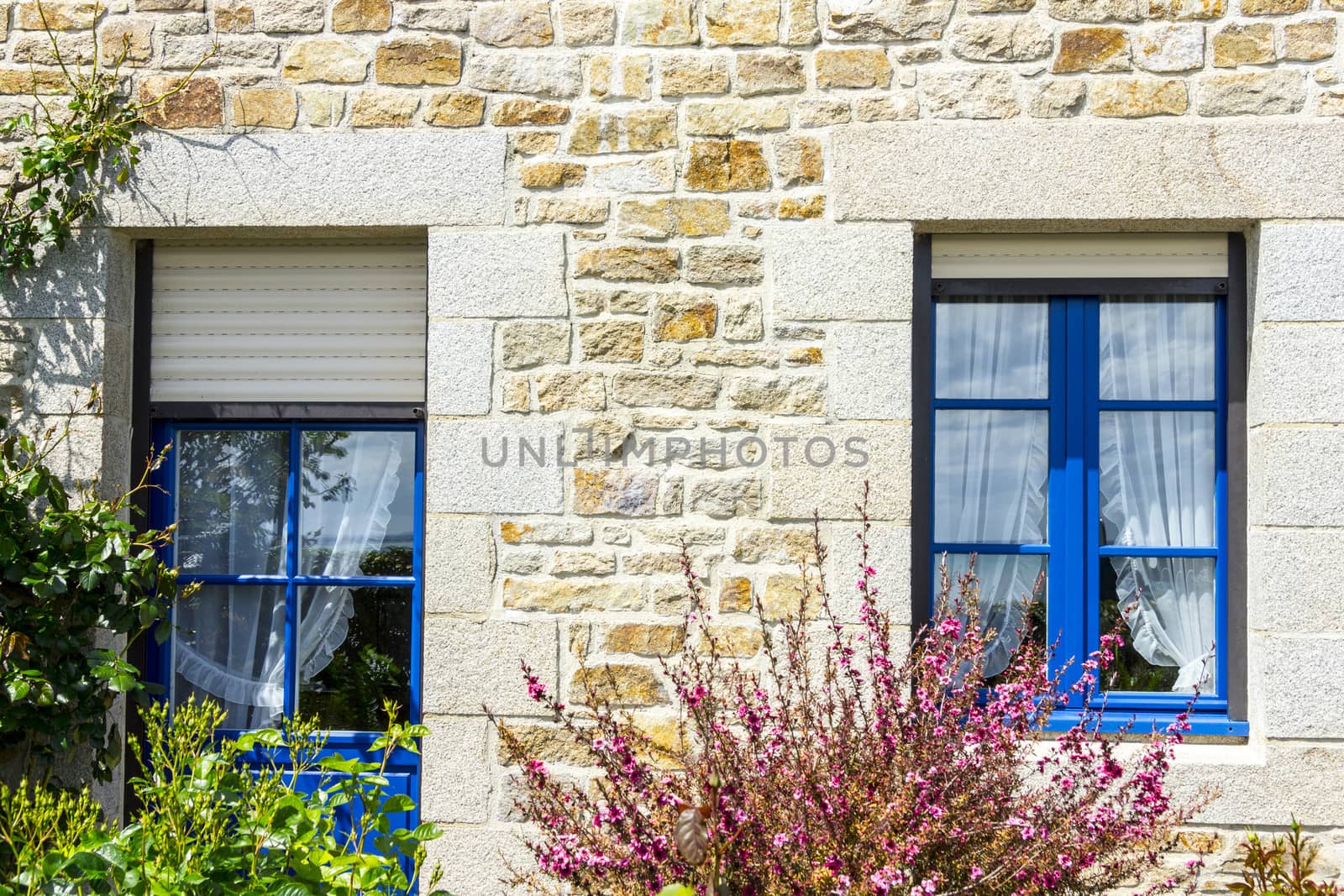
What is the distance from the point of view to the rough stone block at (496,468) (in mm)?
3451

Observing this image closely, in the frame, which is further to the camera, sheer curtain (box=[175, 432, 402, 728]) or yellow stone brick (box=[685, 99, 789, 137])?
sheer curtain (box=[175, 432, 402, 728])

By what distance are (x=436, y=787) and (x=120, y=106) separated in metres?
2.53

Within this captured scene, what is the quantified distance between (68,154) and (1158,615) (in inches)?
155

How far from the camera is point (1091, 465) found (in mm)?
3570

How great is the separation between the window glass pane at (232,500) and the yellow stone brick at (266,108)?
1.06m

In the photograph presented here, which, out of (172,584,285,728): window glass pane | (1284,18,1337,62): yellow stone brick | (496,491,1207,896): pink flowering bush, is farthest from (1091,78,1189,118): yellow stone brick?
(172,584,285,728): window glass pane

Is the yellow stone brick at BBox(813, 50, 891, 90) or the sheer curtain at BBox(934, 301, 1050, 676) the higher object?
the yellow stone brick at BBox(813, 50, 891, 90)

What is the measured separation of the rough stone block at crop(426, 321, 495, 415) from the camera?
3469 millimetres

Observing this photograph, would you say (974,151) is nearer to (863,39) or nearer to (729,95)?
(863,39)

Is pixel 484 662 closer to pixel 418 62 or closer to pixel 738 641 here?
pixel 738 641

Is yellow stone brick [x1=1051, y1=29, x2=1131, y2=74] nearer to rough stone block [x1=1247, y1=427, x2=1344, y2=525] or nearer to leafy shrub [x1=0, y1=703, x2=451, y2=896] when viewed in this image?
rough stone block [x1=1247, y1=427, x2=1344, y2=525]

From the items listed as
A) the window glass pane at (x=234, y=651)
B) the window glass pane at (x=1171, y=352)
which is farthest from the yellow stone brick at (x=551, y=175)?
the window glass pane at (x=1171, y=352)

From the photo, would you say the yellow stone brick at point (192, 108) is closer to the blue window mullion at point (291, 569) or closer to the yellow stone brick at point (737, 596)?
the blue window mullion at point (291, 569)

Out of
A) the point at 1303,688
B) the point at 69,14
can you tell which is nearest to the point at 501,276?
the point at 69,14
